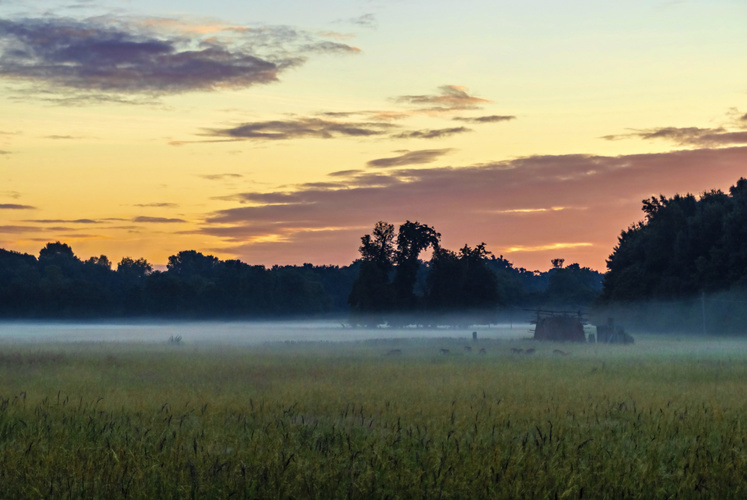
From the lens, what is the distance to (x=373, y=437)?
13.1m

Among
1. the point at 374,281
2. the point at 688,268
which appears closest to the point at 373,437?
the point at 688,268

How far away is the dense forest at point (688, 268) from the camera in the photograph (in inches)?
2985

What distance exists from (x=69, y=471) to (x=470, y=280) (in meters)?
110

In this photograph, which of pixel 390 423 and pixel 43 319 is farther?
pixel 43 319

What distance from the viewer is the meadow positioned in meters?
9.86

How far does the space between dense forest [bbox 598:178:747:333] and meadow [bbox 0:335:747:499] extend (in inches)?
2032

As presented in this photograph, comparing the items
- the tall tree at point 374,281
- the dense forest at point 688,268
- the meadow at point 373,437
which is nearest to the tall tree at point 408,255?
the tall tree at point 374,281

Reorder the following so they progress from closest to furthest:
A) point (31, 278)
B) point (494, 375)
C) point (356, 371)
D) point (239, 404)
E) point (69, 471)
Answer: point (69, 471) < point (239, 404) < point (494, 375) < point (356, 371) < point (31, 278)

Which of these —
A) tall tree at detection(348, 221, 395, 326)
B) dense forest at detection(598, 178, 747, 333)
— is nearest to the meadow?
dense forest at detection(598, 178, 747, 333)

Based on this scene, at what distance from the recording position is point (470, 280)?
119 meters

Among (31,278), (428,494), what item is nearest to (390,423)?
(428,494)

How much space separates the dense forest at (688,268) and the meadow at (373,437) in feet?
169

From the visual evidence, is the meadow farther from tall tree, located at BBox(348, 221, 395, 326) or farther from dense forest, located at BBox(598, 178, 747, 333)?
tall tree, located at BBox(348, 221, 395, 326)

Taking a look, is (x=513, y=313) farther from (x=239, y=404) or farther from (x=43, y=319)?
(x=239, y=404)
